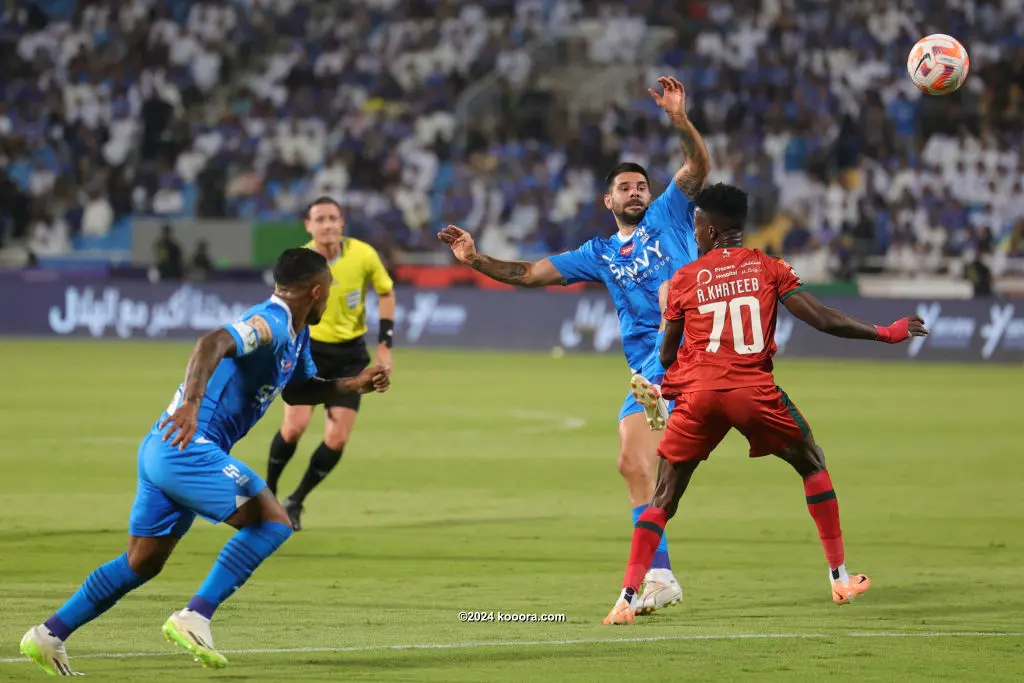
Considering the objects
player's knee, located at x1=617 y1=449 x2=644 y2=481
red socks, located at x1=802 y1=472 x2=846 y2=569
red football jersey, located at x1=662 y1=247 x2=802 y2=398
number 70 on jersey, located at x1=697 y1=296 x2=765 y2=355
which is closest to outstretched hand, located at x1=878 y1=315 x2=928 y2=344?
red football jersey, located at x1=662 y1=247 x2=802 y2=398

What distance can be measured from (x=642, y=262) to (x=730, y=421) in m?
1.43

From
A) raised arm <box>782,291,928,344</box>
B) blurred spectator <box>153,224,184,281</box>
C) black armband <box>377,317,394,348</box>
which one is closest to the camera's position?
raised arm <box>782,291,928,344</box>

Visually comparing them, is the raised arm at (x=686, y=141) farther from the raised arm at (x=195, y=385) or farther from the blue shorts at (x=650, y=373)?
the raised arm at (x=195, y=385)

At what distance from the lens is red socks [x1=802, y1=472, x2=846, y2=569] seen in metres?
8.12

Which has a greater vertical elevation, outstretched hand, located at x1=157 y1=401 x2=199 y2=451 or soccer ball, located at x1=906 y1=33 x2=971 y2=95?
soccer ball, located at x1=906 y1=33 x2=971 y2=95

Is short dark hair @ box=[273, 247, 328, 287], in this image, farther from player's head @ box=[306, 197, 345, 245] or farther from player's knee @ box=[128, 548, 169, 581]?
player's head @ box=[306, 197, 345, 245]

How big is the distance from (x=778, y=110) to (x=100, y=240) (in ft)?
47.9

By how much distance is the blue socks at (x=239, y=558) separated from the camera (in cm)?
654

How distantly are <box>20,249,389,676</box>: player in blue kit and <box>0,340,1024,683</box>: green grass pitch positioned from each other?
0.29 m

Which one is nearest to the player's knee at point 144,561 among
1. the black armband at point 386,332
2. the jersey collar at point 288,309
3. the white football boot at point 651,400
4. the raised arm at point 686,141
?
the jersey collar at point 288,309

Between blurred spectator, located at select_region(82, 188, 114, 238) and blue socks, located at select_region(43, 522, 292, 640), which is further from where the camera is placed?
blurred spectator, located at select_region(82, 188, 114, 238)

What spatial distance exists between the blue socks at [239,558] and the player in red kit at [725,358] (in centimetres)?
197

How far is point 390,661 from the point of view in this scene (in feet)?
22.7

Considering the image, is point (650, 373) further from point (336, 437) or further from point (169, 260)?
point (169, 260)
